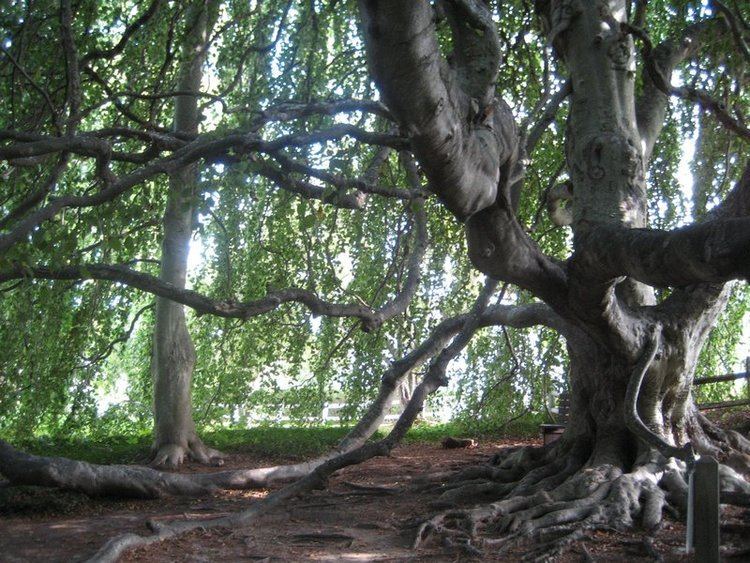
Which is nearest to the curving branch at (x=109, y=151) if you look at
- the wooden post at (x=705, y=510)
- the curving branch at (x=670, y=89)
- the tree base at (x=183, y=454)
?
the wooden post at (x=705, y=510)

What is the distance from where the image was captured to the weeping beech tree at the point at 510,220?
3238 mm

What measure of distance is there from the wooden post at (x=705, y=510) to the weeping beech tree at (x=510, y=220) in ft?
2.65

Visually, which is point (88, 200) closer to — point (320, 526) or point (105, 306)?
point (320, 526)

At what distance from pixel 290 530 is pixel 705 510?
2.86 meters

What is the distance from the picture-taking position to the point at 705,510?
258 cm

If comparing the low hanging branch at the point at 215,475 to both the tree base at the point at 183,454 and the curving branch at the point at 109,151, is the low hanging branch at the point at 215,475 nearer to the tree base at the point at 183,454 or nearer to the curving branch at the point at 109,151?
the tree base at the point at 183,454

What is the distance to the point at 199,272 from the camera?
10344 mm

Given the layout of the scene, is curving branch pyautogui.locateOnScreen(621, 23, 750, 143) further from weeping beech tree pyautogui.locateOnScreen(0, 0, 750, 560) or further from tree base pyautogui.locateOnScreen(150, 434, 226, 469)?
tree base pyautogui.locateOnScreen(150, 434, 226, 469)

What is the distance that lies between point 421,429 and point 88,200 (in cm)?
768

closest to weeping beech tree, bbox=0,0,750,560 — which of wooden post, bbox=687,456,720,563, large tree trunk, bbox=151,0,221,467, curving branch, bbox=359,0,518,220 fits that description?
curving branch, bbox=359,0,518,220

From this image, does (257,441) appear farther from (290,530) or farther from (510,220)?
(510,220)

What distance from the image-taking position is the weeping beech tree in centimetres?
324

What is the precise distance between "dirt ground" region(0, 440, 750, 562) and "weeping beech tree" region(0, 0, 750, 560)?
134mm

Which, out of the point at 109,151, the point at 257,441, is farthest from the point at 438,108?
the point at 257,441
